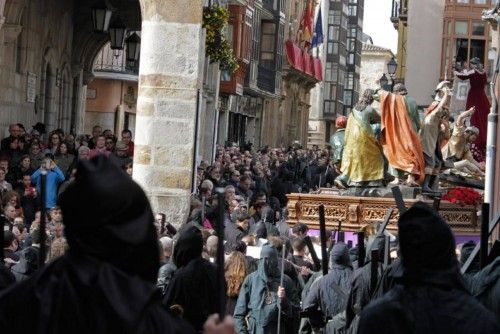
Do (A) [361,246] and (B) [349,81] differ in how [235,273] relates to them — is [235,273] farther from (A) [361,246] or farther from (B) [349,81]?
(B) [349,81]

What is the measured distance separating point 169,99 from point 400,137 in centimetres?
389

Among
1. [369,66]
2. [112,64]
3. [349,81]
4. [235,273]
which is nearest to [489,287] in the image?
[235,273]

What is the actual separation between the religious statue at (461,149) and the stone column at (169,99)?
7.45 meters

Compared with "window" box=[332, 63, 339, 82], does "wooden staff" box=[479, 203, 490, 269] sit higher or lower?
lower

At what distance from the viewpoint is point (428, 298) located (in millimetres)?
5668

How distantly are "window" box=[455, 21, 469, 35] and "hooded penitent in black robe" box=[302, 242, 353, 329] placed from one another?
3685cm

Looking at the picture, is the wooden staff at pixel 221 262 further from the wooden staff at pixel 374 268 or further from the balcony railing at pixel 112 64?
the balcony railing at pixel 112 64

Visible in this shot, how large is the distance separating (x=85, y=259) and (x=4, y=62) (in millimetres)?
19596

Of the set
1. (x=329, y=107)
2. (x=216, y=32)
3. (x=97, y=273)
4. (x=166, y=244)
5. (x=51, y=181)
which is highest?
(x=329, y=107)

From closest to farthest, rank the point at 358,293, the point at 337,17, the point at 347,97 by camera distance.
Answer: the point at 358,293 < the point at 337,17 < the point at 347,97

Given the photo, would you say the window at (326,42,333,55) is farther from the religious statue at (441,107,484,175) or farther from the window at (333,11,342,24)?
the religious statue at (441,107,484,175)

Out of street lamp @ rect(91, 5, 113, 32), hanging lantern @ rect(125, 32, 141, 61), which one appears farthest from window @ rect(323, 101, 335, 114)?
street lamp @ rect(91, 5, 113, 32)

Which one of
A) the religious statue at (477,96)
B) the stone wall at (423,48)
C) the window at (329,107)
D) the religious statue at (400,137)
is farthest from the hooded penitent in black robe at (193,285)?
the window at (329,107)

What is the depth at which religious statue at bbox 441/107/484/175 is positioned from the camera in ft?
84.1
